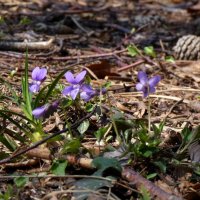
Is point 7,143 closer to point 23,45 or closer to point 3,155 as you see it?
point 3,155

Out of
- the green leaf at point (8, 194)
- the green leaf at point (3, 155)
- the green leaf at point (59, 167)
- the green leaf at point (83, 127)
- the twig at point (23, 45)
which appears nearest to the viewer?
the green leaf at point (8, 194)

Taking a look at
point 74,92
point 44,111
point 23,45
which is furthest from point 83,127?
point 23,45

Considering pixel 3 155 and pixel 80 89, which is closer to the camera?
pixel 3 155

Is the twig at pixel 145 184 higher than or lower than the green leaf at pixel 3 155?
lower

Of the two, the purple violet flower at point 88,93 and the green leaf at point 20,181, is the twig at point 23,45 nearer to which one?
the purple violet flower at point 88,93

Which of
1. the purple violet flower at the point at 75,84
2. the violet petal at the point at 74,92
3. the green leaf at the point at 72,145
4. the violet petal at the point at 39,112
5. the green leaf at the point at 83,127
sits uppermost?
the purple violet flower at the point at 75,84

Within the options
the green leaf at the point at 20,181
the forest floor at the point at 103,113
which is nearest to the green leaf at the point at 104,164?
the forest floor at the point at 103,113
